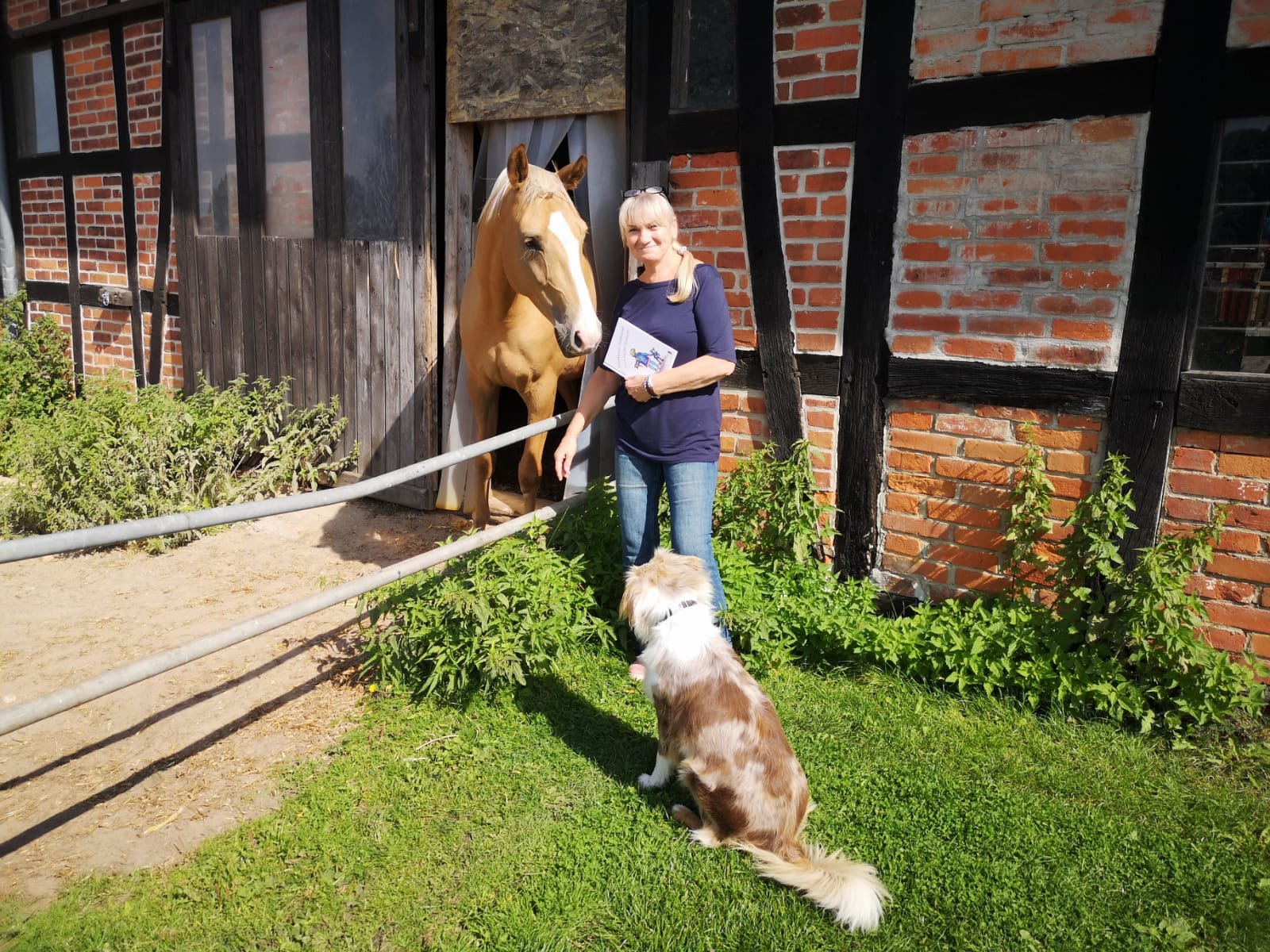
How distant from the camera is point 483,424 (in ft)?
16.1

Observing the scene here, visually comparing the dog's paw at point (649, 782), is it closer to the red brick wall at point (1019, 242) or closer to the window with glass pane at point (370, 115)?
the red brick wall at point (1019, 242)

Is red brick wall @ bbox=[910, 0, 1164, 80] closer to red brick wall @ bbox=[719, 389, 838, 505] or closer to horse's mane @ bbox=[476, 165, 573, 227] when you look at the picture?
red brick wall @ bbox=[719, 389, 838, 505]

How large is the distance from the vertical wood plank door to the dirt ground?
113 cm

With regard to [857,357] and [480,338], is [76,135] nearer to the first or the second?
[480,338]

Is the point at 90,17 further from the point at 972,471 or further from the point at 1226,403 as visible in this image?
the point at 1226,403

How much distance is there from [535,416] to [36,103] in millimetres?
7586

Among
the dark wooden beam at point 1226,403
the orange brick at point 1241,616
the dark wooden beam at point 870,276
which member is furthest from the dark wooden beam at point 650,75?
the orange brick at point 1241,616

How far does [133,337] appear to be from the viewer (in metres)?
7.85

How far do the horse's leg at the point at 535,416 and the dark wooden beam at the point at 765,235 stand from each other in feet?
4.32

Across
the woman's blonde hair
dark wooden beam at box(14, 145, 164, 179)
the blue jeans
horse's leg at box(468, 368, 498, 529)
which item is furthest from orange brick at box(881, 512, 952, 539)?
dark wooden beam at box(14, 145, 164, 179)

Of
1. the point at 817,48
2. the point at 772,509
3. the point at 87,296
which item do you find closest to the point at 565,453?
the point at 772,509

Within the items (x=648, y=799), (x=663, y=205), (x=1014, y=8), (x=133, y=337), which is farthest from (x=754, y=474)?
(x=133, y=337)

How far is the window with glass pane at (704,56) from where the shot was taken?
4031 millimetres

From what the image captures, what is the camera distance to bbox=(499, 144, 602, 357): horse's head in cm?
381
